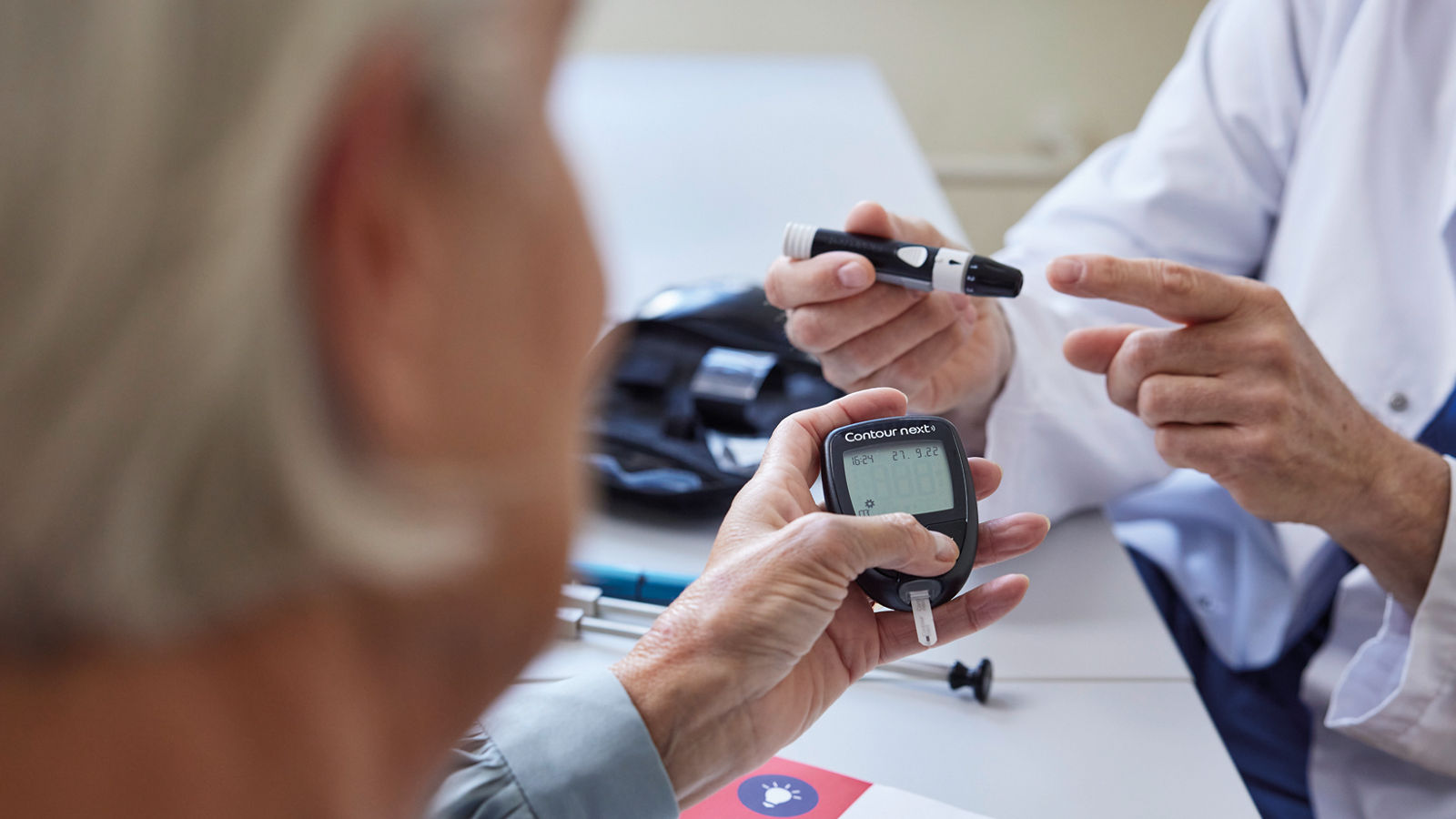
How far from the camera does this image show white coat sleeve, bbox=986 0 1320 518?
3.62 ft

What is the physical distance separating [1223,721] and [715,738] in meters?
0.62

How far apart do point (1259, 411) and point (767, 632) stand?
1.48ft

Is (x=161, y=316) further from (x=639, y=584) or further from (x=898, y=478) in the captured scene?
(x=639, y=584)

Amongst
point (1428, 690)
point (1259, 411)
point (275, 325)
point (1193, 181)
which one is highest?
point (275, 325)

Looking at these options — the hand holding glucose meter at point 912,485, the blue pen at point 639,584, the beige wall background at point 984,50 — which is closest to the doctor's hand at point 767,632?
the hand holding glucose meter at point 912,485

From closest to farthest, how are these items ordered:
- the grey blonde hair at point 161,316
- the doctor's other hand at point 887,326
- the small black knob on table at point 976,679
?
1. the grey blonde hair at point 161,316
2. the small black knob on table at point 976,679
3. the doctor's other hand at point 887,326

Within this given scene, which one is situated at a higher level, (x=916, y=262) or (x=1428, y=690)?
(x=916, y=262)

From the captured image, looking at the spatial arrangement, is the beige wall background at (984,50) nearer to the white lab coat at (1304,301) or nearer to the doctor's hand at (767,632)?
the white lab coat at (1304,301)

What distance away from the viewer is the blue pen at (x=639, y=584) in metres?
0.86

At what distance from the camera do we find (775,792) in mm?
677

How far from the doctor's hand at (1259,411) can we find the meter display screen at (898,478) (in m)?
0.18

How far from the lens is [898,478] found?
71 centimetres

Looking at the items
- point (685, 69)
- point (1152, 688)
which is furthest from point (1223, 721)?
point (685, 69)

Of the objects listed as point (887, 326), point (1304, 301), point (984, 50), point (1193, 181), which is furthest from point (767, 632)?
point (984, 50)
